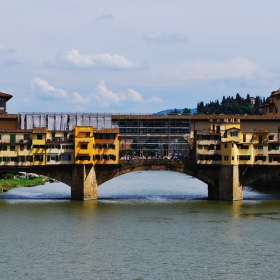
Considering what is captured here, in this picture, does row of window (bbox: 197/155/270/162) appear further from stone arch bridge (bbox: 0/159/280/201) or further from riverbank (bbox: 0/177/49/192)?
riverbank (bbox: 0/177/49/192)

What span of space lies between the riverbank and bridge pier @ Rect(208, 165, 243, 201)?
3200cm

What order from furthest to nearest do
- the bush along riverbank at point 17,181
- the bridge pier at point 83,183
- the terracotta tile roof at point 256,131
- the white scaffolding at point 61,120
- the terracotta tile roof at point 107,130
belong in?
the bush along riverbank at point 17,181, the white scaffolding at point 61,120, the terracotta tile roof at point 256,131, the terracotta tile roof at point 107,130, the bridge pier at point 83,183

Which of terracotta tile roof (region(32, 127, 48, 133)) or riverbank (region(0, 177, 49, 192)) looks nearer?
terracotta tile roof (region(32, 127, 48, 133))

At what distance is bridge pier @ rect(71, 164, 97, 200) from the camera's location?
80125 mm

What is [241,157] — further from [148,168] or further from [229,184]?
[148,168]

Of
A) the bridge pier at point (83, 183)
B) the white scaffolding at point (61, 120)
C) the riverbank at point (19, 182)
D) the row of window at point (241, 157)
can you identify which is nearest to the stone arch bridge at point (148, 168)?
the bridge pier at point (83, 183)

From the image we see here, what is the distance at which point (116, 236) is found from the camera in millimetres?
56031

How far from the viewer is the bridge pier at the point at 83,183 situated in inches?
3155

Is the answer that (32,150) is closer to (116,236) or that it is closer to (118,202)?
(118,202)

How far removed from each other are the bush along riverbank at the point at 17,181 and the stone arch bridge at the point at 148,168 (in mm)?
20329

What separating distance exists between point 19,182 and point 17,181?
87 cm

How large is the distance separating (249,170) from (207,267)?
39.7 metres

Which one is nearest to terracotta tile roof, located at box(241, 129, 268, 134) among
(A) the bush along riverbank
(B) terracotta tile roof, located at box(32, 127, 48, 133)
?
(B) terracotta tile roof, located at box(32, 127, 48, 133)

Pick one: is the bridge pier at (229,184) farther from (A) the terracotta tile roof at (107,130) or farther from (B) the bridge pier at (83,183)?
(B) the bridge pier at (83,183)
